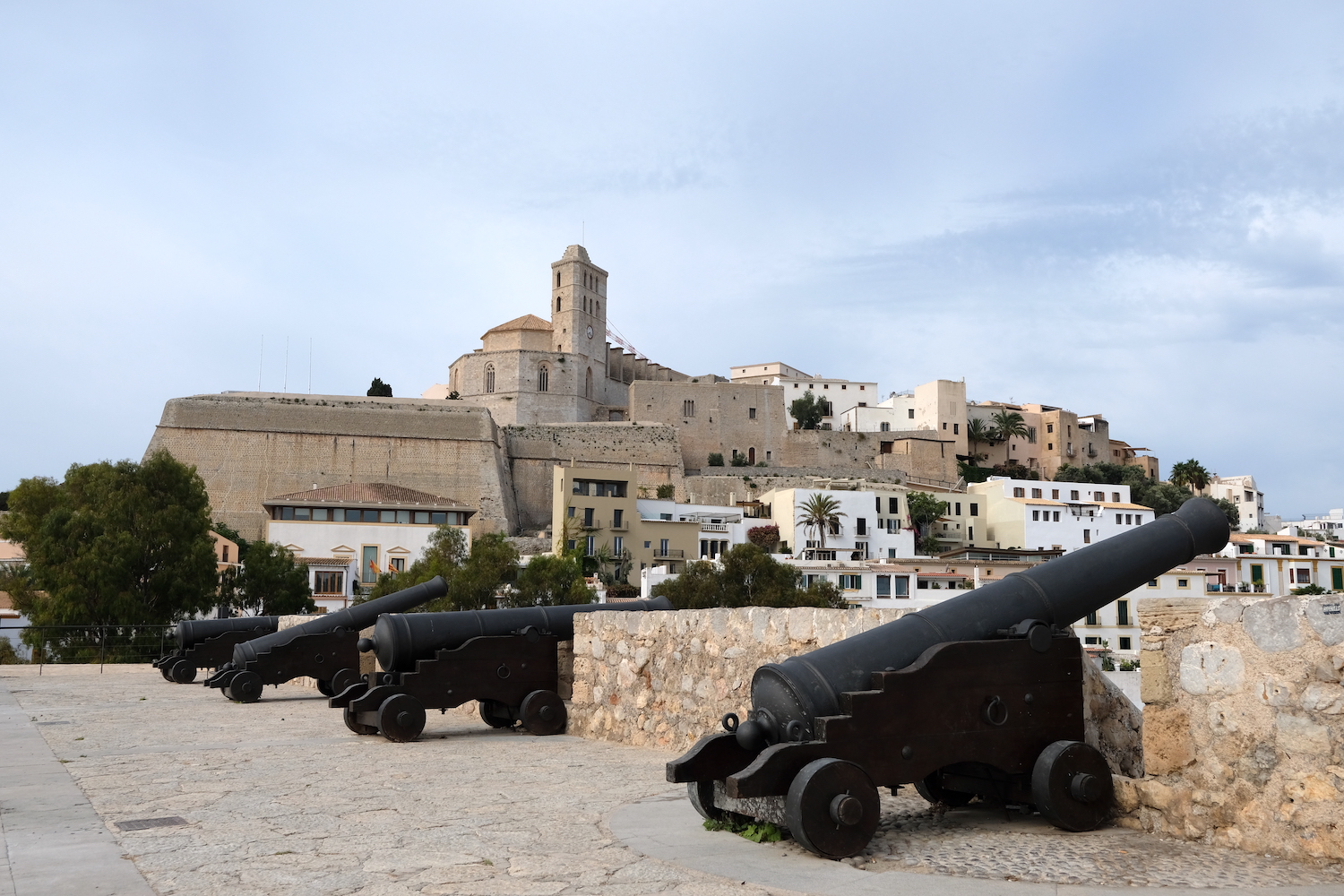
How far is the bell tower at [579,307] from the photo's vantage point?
78062mm

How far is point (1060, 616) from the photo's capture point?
14.0 feet

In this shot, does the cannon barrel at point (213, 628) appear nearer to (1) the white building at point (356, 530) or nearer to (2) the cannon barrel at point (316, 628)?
(2) the cannon barrel at point (316, 628)

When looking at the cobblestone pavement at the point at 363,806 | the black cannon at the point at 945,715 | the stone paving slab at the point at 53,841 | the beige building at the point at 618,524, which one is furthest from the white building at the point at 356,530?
the black cannon at the point at 945,715

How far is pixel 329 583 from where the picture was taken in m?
42.5

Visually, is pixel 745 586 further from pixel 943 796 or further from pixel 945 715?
pixel 945 715

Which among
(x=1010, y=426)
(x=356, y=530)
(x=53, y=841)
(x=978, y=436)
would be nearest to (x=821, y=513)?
(x=356, y=530)

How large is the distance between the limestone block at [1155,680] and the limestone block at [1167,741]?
0.04 metres

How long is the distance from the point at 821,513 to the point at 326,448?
27251 millimetres

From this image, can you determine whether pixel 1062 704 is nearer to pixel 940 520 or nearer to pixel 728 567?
pixel 728 567

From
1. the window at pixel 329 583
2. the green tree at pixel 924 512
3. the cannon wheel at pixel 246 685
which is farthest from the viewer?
the green tree at pixel 924 512

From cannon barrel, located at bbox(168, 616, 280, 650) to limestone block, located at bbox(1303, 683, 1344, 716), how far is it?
13.5m

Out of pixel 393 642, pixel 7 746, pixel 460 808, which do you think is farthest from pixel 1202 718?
pixel 7 746

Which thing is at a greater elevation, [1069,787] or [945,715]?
[945,715]

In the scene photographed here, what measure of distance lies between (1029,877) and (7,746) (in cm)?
681
